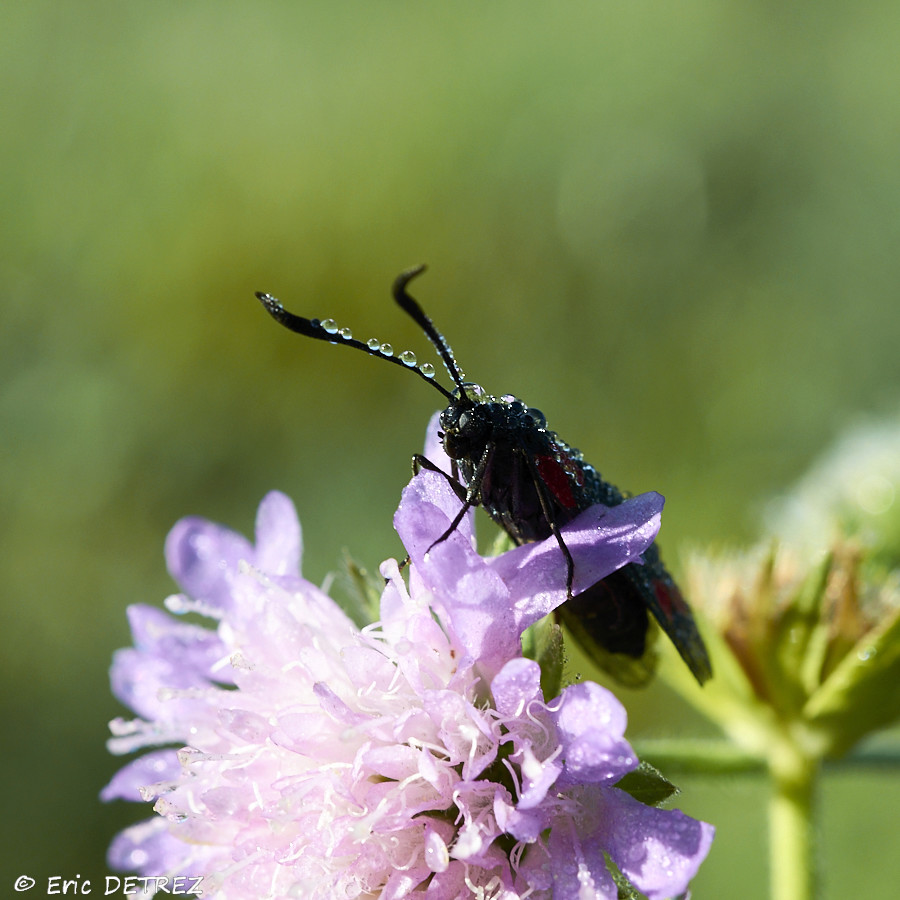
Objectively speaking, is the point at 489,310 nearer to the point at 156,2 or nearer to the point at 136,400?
the point at 136,400

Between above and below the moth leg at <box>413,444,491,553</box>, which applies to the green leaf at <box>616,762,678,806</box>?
below

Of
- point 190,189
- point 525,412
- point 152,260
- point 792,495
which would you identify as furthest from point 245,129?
point 525,412

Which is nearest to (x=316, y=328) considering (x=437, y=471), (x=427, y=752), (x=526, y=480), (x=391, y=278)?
(x=437, y=471)

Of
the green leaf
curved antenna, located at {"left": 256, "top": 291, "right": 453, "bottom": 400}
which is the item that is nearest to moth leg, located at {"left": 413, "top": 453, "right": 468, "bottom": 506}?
curved antenna, located at {"left": 256, "top": 291, "right": 453, "bottom": 400}

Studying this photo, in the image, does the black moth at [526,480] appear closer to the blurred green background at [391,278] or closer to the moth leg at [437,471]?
the moth leg at [437,471]

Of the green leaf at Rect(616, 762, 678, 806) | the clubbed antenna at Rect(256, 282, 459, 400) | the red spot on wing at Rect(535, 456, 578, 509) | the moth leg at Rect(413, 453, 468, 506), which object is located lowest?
the green leaf at Rect(616, 762, 678, 806)

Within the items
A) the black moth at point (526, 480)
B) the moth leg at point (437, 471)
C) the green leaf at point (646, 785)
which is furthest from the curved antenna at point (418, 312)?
the green leaf at point (646, 785)

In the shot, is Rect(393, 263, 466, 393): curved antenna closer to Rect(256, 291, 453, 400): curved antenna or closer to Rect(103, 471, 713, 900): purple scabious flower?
Rect(256, 291, 453, 400): curved antenna
